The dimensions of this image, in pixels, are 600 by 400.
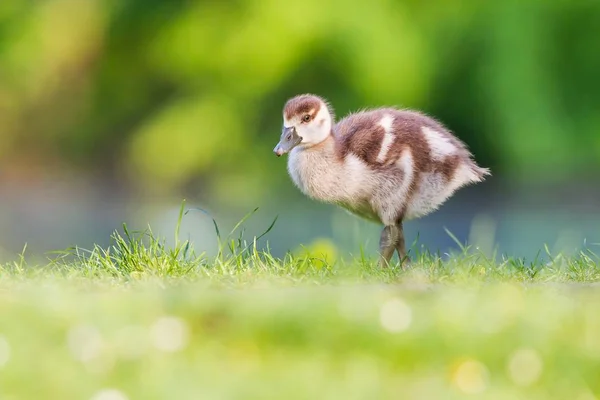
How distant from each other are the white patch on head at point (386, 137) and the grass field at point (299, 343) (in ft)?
3.33

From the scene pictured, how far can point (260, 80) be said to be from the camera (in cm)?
1347

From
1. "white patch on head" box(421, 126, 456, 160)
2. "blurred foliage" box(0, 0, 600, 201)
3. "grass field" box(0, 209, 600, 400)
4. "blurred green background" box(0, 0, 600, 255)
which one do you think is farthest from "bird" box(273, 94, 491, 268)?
"blurred foliage" box(0, 0, 600, 201)

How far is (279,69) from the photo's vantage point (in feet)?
44.0

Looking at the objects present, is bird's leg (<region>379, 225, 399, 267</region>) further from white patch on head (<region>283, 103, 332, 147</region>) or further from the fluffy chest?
white patch on head (<region>283, 103, 332, 147</region>)

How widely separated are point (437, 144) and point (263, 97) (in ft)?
30.6

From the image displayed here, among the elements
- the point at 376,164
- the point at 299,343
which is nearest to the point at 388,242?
the point at 376,164

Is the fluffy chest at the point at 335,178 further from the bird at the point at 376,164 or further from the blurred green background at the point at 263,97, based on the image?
the blurred green background at the point at 263,97

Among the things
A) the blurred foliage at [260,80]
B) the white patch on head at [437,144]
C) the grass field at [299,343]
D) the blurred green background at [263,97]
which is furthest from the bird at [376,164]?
the blurred foliage at [260,80]

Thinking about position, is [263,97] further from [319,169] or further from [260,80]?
[319,169]

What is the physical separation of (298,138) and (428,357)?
1.51 metres

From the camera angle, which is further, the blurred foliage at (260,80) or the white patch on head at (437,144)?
the blurred foliage at (260,80)

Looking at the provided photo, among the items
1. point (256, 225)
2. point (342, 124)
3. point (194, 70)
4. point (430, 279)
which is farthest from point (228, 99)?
point (430, 279)

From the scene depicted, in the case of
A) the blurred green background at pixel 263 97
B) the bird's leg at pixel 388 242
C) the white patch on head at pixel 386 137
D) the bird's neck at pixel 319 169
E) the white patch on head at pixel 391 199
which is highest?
the white patch on head at pixel 386 137

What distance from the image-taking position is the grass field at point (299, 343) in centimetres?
312
